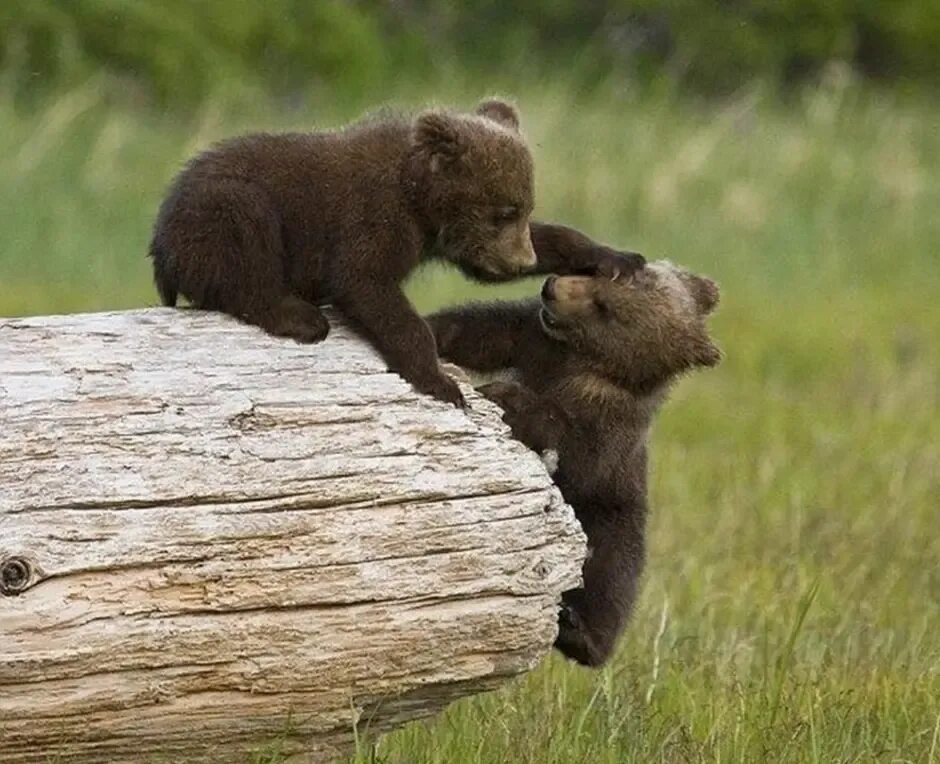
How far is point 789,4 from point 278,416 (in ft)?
63.3

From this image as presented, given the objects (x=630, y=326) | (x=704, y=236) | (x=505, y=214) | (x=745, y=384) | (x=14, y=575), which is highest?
(x=505, y=214)

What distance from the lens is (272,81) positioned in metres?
19.7

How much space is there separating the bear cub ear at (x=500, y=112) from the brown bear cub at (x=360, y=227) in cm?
8

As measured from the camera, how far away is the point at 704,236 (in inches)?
562

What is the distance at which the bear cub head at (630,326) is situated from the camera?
17.4 feet

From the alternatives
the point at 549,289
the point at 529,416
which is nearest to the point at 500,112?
the point at 549,289

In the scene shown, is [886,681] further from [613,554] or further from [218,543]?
[218,543]

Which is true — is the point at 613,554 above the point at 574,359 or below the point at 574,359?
below

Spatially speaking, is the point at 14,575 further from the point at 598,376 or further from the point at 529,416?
the point at 598,376

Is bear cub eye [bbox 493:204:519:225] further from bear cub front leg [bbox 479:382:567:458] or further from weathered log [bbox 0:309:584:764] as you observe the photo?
weathered log [bbox 0:309:584:764]

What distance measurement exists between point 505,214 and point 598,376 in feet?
1.55

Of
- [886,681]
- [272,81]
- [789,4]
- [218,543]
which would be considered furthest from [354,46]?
[218,543]

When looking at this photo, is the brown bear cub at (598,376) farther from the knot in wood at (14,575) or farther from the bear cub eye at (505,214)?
the knot in wood at (14,575)

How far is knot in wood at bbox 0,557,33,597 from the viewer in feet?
12.8
